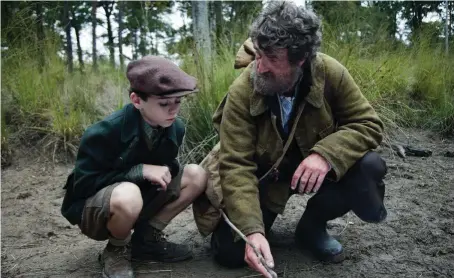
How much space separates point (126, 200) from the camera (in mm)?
2170

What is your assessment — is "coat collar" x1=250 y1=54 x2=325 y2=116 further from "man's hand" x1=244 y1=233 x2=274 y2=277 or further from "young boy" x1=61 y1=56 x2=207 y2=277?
"man's hand" x1=244 y1=233 x2=274 y2=277

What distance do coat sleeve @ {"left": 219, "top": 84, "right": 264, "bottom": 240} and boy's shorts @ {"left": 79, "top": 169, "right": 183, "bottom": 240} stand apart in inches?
13.6

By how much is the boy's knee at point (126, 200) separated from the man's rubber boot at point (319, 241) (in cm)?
95

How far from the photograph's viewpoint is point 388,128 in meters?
4.44

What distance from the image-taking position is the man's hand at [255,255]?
1876 mm

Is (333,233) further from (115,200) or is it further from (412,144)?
(412,144)

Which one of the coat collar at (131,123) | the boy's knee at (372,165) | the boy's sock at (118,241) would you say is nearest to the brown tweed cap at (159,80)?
the coat collar at (131,123)

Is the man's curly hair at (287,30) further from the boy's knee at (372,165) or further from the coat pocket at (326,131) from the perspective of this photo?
the boy's knee at (372,165)

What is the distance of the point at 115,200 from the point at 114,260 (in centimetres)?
41

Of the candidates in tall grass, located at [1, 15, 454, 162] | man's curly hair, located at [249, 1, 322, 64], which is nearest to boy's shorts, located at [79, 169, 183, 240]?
man's curly hair, located at [249, 1, 322, 64]

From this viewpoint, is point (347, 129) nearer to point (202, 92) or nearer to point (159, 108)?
point (159, 108)

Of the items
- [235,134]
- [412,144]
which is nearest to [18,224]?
[235,134]

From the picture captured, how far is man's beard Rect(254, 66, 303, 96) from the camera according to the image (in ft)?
7.04

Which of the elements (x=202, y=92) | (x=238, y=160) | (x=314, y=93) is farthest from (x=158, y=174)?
(x=202, y=92)
